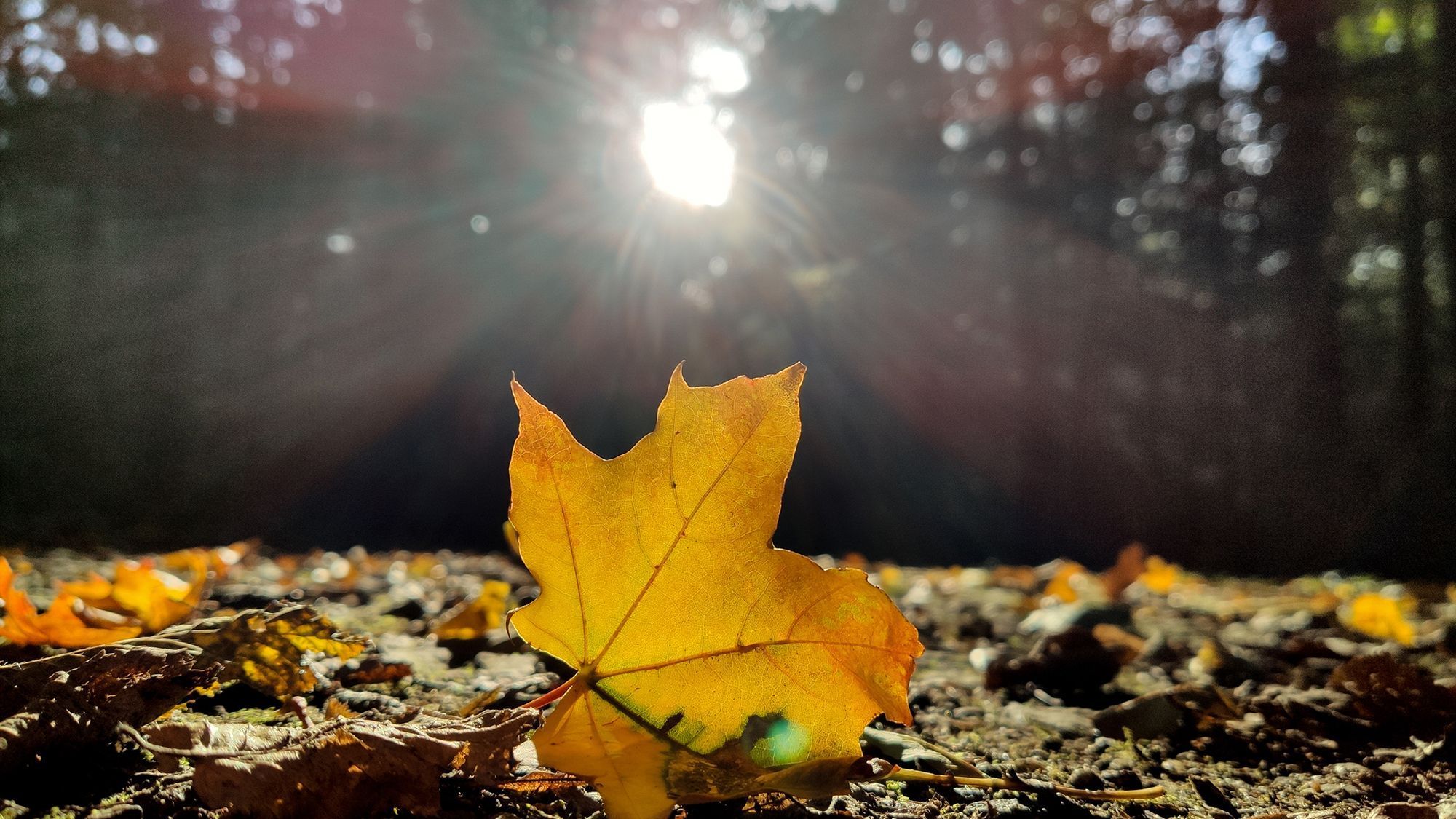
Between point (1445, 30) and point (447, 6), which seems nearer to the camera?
point (1445, 30)

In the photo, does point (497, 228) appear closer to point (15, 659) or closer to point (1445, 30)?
point (15, 659)

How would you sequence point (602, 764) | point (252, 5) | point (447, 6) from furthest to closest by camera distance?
point (447, 6) → point (252, 5) → point (602, 764)

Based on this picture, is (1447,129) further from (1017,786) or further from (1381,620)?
(1017,786)

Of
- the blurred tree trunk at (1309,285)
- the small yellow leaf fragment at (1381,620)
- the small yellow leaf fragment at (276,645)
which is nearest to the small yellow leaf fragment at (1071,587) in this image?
the small yellow leaf fragment at (1381,620)

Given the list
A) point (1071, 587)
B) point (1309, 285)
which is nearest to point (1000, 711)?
point (1071, 587)

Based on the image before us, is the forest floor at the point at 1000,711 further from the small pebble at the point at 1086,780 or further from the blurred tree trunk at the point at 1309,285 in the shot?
the blurred tree trunk at the point at 1309,285

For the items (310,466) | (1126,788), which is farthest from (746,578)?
(310,466)
